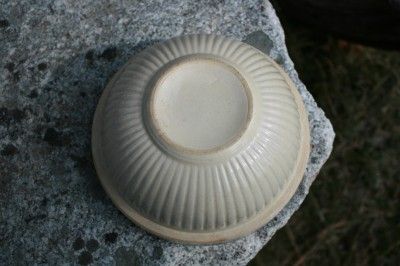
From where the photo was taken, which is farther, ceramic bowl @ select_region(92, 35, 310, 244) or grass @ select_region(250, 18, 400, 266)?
grass @ select_region(250, 18, 400, 266)

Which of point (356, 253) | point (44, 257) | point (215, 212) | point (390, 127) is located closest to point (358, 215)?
point (356, 253)

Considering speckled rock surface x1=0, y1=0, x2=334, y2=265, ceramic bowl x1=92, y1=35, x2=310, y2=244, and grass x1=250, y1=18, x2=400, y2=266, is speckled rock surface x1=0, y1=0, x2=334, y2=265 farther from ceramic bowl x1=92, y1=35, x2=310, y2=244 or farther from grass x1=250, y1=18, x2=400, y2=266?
grass x1=250, y1=18, x2=400, y2=266

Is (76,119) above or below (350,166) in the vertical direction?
above

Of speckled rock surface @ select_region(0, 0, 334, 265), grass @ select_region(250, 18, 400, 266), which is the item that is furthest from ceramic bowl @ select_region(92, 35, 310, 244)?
grass @ select_region(250, 18, 400, 266)

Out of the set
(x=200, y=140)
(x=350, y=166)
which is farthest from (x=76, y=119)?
(x=350, y=166)

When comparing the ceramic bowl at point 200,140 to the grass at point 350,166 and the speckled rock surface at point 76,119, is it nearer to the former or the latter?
the speckled rock surface at point 76,119

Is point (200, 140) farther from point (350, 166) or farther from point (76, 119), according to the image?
point (350, 166)
